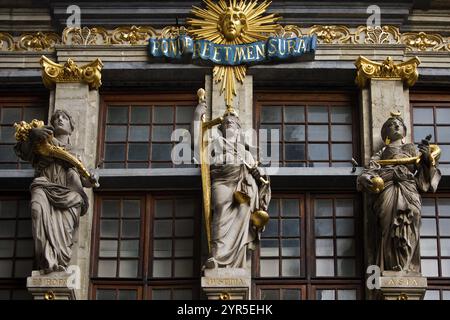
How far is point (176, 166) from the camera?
2209 cm

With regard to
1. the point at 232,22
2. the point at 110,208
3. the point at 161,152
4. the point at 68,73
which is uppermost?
the point at 232,22

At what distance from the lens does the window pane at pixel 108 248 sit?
70.8ft

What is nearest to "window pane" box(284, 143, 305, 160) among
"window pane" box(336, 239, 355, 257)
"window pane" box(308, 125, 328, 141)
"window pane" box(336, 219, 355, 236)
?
"window pane" box(308, 125, 328, 141)

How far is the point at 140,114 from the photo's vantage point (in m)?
22.7

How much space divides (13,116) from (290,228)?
15.7 ft

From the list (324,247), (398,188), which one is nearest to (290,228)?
(324,247)

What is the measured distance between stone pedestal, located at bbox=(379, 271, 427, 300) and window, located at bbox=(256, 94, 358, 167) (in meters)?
2.45

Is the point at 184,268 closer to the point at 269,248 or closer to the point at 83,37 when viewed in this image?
the point at 269,248

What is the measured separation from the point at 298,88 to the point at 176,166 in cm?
236

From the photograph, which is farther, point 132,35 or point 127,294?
point 132,35

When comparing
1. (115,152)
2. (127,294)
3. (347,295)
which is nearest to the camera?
(347,295)

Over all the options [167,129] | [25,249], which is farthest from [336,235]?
[25,249]

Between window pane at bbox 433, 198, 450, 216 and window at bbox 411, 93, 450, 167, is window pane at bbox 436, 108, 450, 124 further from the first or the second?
window pane at bbox 433, 198, 450, 216

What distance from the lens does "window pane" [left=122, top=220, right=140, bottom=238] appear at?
71.3 feet
